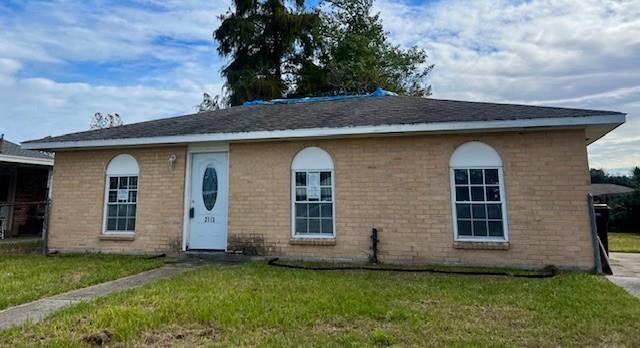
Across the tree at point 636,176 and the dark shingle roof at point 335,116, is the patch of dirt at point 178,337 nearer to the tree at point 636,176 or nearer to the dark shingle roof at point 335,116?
the dark shingle roof at point 335,116

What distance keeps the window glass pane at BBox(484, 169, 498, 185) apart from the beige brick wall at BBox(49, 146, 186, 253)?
696 cm

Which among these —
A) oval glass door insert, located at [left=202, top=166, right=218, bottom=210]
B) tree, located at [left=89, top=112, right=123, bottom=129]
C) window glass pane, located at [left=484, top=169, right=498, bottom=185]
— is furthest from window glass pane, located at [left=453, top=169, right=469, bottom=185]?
tree, located at [left=89, top=112, right=123, bottom=129]

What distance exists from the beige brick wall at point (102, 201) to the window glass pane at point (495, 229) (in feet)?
23.1

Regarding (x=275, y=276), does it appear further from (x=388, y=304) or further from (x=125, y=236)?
(x=125, y=236)

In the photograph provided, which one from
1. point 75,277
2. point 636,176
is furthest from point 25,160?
point 636,176

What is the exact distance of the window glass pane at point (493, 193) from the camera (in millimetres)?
7281

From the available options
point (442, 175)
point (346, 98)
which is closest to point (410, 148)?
point (442, 175)

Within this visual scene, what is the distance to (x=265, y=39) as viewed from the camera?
2353 centimetres

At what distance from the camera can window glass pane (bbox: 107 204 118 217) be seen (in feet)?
30.4

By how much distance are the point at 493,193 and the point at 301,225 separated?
163 inches

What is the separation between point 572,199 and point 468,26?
8243mm

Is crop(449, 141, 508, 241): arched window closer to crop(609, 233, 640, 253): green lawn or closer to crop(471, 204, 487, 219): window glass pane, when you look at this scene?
crop(471, 204, 487, 219): window glass pane

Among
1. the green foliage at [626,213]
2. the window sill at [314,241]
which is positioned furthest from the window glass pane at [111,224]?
the green foliage at [626,213]

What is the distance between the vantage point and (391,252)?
7.62 m
